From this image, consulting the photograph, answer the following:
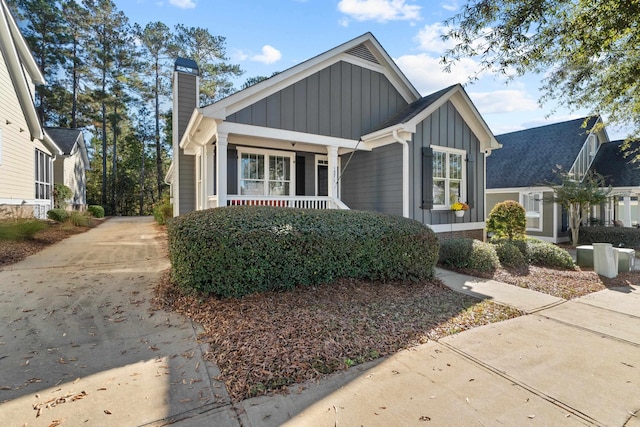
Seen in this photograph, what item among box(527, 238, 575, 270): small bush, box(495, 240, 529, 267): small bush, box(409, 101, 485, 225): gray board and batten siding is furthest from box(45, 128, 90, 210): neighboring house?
box(527, 238, 575, 270): small bush

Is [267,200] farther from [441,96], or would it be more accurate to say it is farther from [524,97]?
[524,97]

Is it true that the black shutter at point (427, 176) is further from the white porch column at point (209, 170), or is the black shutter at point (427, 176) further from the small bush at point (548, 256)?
the white porch column at point (209, 170)

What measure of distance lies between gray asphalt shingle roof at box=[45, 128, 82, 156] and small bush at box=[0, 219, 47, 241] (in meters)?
13.1

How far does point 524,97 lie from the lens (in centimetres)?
783

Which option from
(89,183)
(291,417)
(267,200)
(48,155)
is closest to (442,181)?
(267,200)

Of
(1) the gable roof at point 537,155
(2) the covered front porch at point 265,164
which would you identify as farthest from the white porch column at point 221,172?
(1) the gable roof at point 537,155

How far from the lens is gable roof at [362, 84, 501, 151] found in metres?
8.10

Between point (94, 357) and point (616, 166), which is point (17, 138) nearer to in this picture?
point (94, 357)

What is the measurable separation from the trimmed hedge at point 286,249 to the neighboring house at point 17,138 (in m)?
10.1

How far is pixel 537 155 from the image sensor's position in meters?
15.3

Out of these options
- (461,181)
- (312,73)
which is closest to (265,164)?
(312,73)

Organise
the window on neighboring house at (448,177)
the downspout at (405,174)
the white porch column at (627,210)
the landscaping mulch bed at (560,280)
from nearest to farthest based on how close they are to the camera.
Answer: the landscaping mulch bed at (560,280)
the downspout at (405,174)
the window on neighboring house at (448,177)
the white porch column at (627,210)

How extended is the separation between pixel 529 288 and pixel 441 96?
541 centimetres

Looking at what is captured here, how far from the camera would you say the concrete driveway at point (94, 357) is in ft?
7.20
